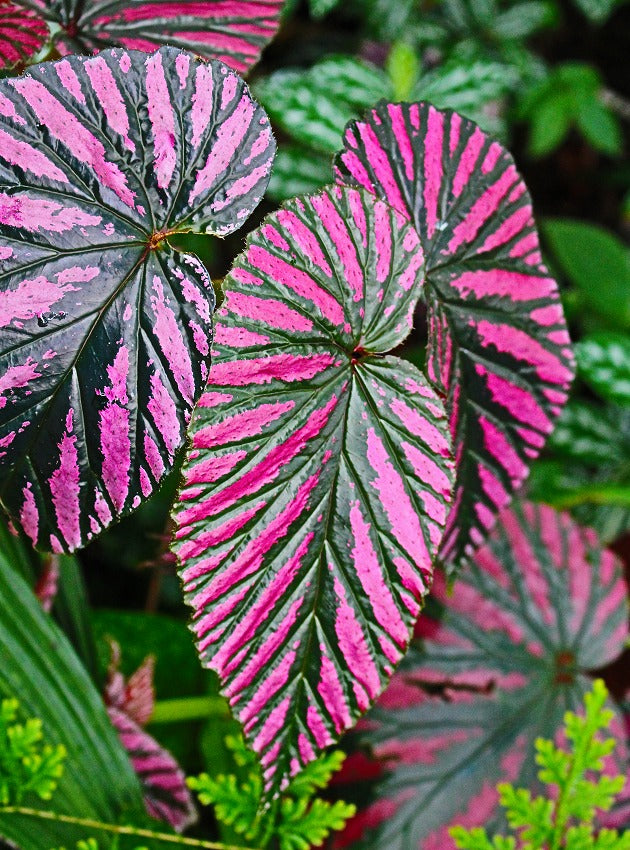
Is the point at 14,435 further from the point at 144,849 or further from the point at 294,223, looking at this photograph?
the point at 144,849

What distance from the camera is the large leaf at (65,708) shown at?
566 millimetres

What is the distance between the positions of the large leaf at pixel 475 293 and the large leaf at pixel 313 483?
0.16ft

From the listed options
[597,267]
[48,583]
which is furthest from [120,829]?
[597,267]

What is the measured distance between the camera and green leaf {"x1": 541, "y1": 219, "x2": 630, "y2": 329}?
1255 mm

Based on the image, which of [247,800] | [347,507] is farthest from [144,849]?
[347,507]

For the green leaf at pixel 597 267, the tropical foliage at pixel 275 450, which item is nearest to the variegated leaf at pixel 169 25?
the tropical foliage at pixel 275 450

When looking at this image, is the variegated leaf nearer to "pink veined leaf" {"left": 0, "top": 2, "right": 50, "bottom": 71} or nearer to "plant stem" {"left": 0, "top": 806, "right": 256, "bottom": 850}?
"pink veined leaf" {"left": 0, "top": 2, "right": 50, "bottom": 71}

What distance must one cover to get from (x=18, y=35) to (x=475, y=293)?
0.31 metres

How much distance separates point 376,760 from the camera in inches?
25.0

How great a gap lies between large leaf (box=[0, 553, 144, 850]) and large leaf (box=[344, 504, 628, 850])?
21 cm

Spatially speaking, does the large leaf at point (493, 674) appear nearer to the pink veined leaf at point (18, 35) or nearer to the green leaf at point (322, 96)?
the pink veined leaf at point (18, 35)

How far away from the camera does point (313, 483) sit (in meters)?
0.38

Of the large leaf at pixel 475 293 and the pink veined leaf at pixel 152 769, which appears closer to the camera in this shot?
the large leaf at pixel 475 293

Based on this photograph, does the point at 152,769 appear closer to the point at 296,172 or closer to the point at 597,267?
the point at 296,172
